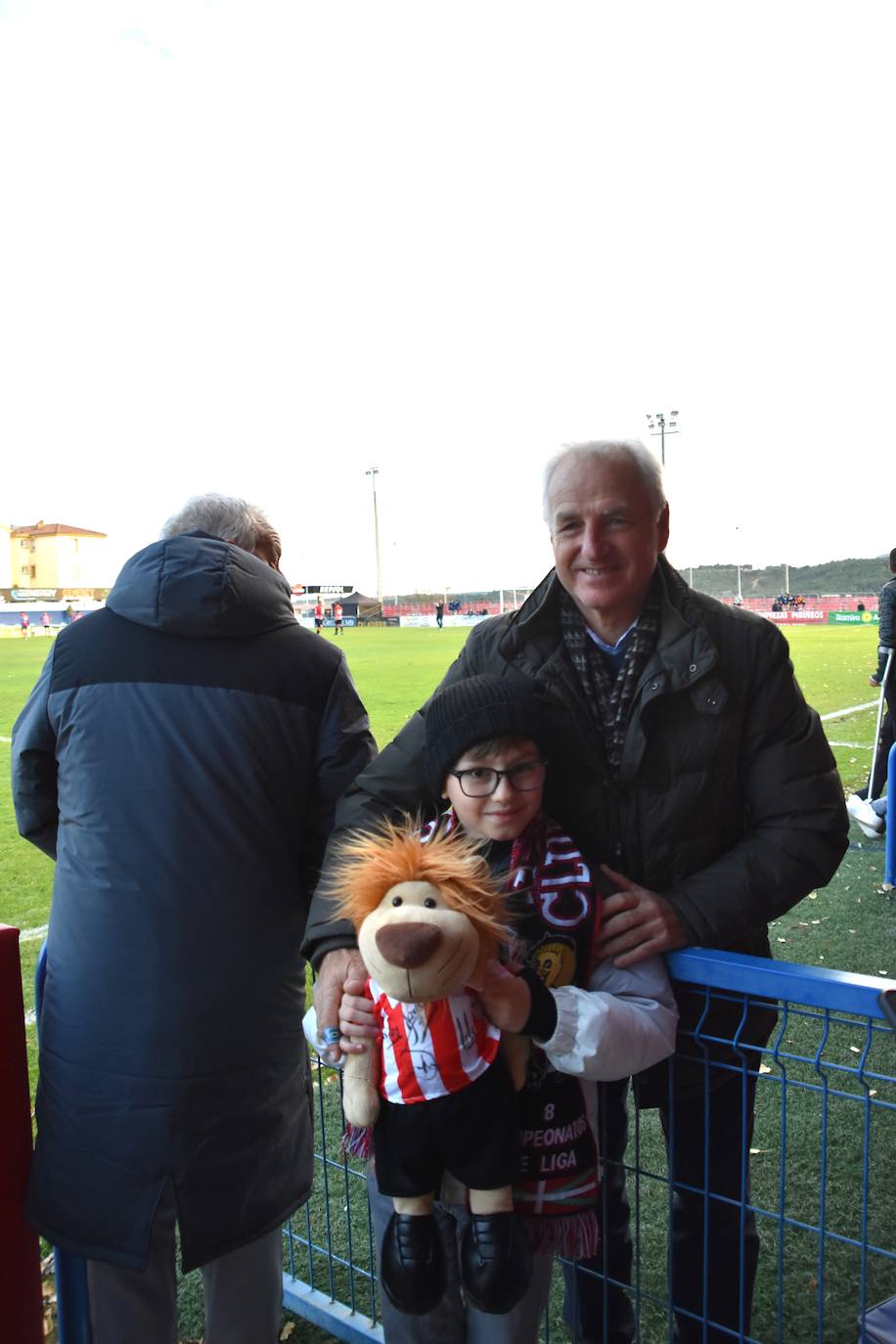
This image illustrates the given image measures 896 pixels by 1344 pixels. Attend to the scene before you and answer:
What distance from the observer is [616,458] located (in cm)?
180

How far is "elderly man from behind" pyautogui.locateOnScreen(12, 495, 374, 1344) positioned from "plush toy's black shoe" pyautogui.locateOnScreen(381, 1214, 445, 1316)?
0.42 m

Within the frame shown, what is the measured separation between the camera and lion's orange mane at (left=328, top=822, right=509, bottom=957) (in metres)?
1.31

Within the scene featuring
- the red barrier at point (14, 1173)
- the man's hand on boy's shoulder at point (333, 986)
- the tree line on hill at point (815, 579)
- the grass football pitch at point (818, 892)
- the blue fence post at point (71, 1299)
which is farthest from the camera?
the tree line on hill at point (815, 579)

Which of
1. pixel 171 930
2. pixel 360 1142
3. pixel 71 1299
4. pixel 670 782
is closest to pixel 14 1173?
pixel 71 1299

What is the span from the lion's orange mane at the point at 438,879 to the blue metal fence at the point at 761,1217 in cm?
41

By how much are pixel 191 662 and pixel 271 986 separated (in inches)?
25.1

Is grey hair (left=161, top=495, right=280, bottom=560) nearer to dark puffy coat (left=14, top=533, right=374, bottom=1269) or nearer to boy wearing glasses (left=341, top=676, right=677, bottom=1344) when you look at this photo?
dark puffy coat (left=14, top=533, right=374, bottom=1269)

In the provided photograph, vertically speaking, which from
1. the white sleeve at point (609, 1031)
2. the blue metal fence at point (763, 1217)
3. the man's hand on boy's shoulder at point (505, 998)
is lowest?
the blue metal fence at point (763, 1217)

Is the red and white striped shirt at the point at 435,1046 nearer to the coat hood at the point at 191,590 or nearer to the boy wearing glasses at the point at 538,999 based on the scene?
the boy wearing glasses at the point at 538,999

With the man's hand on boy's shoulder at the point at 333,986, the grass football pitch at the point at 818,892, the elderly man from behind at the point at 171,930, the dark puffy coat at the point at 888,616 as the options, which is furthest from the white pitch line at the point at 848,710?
the man's hand on boy's shoulder at the point at 333,986

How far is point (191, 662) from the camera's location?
1742 mm

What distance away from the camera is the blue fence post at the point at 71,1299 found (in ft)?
6.22

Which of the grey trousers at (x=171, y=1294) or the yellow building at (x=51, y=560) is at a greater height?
the yellow building at (x=51, y=560)

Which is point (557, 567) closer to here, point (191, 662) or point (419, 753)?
point (419, 753)
